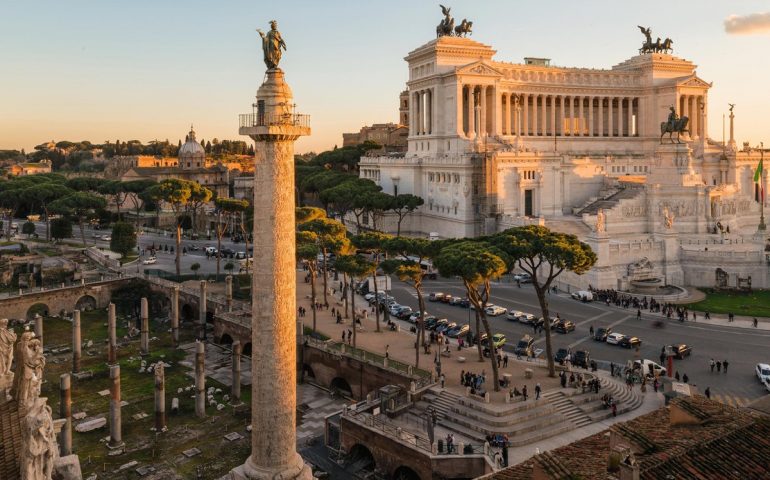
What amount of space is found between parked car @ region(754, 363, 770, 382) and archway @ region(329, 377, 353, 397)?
22.0 meters

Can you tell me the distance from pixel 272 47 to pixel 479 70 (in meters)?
67.6

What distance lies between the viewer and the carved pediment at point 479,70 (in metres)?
84.5

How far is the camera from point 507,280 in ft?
200

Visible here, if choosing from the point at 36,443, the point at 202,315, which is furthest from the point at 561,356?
the point at 36,443

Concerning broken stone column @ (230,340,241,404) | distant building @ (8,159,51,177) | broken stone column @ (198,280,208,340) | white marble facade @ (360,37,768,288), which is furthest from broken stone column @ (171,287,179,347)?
distant building @ (8,159,51,177)

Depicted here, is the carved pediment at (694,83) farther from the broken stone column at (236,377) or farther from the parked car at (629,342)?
the broken stone column at (236,377)

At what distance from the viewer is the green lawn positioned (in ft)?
166

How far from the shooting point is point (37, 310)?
5881cm

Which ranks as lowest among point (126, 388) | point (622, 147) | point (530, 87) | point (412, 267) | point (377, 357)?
point (126, 388)

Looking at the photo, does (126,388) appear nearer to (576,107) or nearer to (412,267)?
(412,267)

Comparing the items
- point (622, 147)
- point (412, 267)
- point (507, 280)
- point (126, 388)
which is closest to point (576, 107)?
point (622, 147)

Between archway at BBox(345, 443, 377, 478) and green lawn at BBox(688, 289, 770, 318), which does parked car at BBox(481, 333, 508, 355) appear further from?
green lawn at BBox(688, 289, 770, 318)

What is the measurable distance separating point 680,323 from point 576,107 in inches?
2368

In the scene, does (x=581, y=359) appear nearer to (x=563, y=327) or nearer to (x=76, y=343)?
(x=563, y=327)
